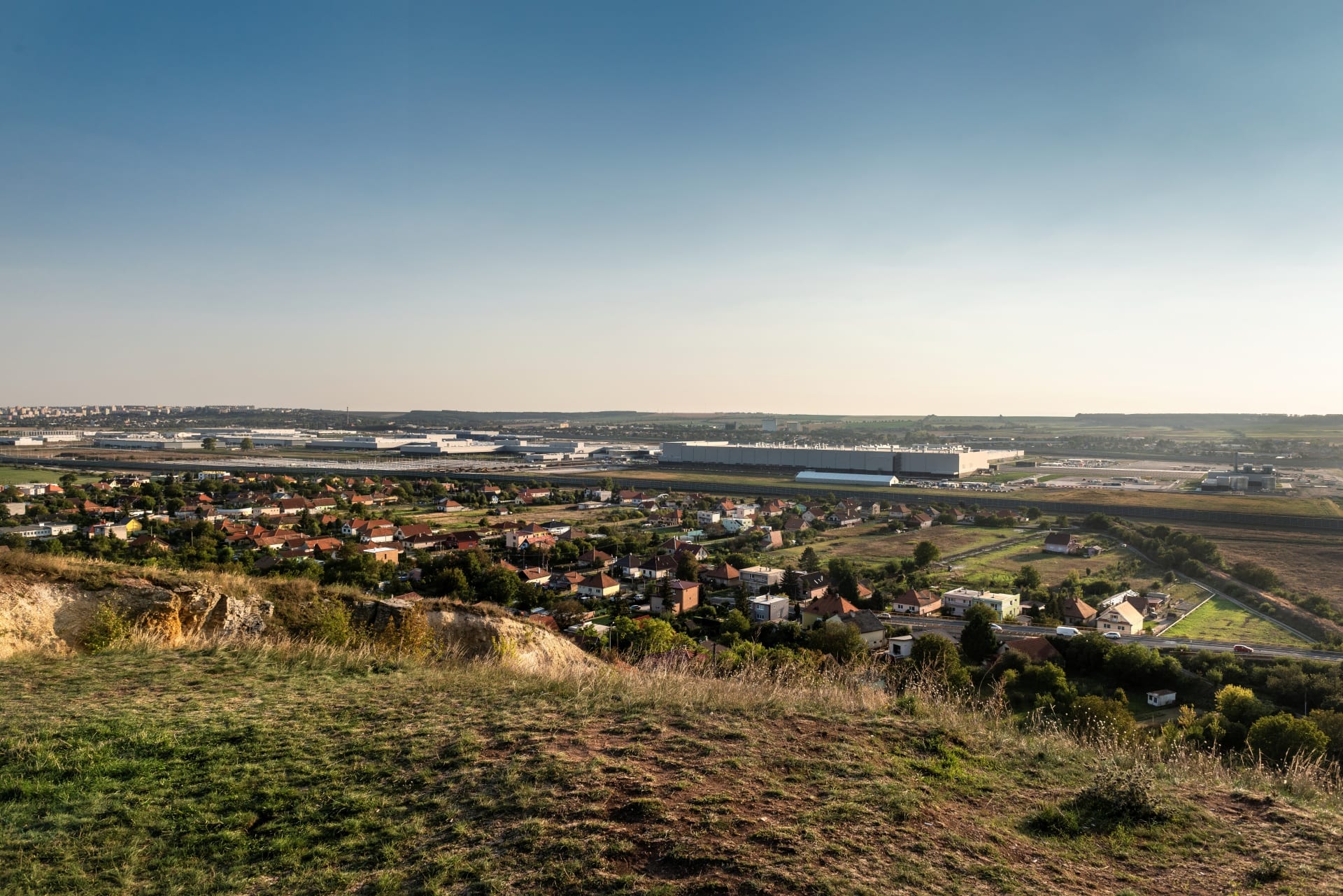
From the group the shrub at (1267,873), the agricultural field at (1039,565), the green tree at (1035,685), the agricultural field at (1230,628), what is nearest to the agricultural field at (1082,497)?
the agricultural field at (1039,565)

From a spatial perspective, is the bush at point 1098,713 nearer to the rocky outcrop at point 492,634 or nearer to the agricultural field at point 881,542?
the rocky outcrop at point 492,634

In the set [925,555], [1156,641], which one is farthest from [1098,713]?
[925,555]

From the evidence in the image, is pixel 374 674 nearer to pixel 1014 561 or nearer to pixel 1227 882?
pixel 1227 882

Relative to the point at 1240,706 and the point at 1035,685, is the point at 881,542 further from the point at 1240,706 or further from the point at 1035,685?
the point at 1240,706

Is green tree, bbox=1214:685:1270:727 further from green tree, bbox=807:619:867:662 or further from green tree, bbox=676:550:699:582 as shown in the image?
green tree, bbox=676:550:699:582

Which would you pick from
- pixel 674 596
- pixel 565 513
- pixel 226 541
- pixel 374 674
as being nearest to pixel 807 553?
pixel 674 596

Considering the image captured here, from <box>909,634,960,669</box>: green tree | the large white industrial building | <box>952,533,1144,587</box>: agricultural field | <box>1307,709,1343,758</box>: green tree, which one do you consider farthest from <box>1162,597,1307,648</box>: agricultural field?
the large white industrial building
